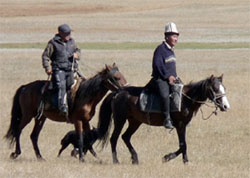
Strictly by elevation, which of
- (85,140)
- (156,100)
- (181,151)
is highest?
(156,100)

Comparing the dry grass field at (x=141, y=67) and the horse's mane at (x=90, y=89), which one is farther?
the horse's mane at (x=90, y=89)

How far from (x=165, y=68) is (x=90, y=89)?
1.46 m

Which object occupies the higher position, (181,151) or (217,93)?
(217,93)

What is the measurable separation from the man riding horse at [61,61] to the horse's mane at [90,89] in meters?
0.27

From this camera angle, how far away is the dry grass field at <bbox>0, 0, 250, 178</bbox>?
11.8 metres

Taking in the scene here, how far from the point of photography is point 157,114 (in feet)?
42.3

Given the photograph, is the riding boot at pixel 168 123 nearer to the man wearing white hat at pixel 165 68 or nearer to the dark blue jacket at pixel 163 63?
the man wearing white hat at pixel 165 68

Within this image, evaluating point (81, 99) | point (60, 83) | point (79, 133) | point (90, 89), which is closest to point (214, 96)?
point (90, 89)

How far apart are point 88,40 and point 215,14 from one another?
28254mm

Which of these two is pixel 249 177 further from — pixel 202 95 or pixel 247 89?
pixel 247 89

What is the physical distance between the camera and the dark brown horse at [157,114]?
494 inches

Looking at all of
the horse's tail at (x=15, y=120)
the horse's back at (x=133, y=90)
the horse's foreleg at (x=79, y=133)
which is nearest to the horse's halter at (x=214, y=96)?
the horse's back at (x=133, y=90)

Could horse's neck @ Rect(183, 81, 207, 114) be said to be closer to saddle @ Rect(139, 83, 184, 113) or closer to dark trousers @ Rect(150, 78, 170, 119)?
saddle @ Rect(139, 83, 184, 113)

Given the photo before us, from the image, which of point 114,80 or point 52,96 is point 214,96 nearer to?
point 114,80
